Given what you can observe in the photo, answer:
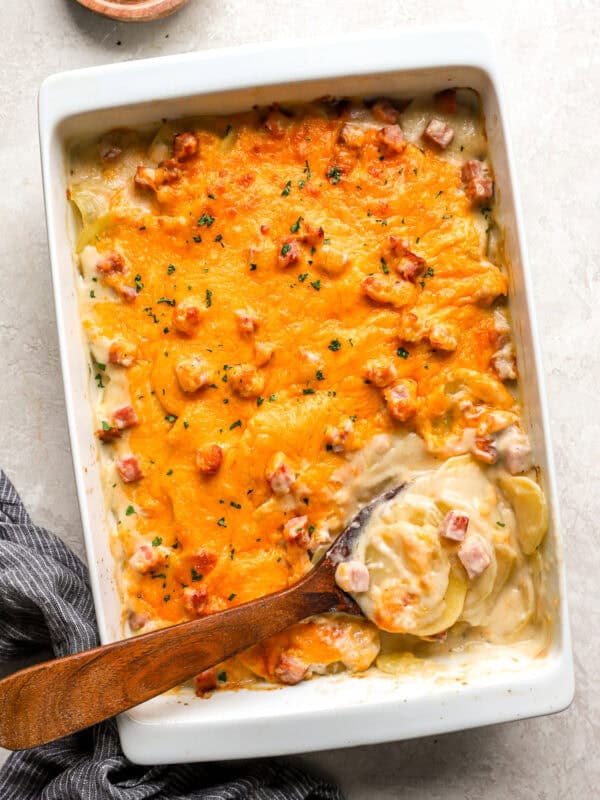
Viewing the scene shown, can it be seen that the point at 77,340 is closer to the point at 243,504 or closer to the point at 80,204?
the point at 80,204

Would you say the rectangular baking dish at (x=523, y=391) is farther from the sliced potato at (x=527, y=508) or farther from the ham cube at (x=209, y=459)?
the ham cube at (x=209, y=459)

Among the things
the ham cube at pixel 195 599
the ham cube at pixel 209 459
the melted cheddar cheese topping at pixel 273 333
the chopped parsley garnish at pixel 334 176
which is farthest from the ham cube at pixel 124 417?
the chopped parsley garnish at pixel 334 176

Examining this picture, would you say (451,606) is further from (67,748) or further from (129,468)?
(67,748)

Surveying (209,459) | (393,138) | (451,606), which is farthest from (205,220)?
(451,606)

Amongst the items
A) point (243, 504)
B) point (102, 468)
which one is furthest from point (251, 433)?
point (102, 468)

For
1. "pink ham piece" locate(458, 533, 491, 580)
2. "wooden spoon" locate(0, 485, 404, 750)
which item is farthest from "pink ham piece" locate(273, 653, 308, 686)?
"pink ham piece" locate(458, 533, 491, 580)

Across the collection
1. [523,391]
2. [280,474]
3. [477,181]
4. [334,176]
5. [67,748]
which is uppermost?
[334,176]
